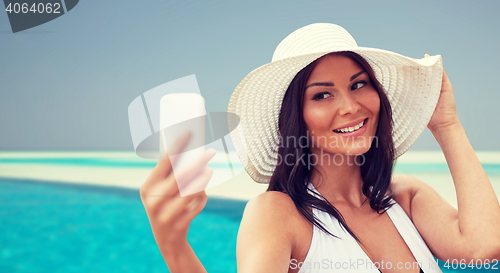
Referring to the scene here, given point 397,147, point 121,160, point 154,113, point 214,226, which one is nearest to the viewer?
point 154,113

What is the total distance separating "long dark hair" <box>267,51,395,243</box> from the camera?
3.78 feet

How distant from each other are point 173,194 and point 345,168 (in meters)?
0.93

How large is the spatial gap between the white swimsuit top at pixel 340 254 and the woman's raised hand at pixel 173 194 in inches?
21.4

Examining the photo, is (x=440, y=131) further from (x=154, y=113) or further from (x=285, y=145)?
(x=154, y=113)

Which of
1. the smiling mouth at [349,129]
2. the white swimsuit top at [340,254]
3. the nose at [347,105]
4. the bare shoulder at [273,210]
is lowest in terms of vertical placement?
the white swimsuit top at [340,254]

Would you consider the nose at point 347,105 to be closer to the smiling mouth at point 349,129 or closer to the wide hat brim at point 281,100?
the smiling mouth at point 349,129

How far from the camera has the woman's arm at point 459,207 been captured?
44.4 inches

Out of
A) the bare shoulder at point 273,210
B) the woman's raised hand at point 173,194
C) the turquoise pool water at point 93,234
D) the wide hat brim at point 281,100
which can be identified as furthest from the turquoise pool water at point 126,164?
the woman's raised hand at point 173,194

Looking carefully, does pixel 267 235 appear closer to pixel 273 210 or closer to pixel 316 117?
pixel 273 210

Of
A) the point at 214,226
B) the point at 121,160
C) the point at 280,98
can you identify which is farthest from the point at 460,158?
the point at 121,160

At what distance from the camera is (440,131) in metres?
1.28

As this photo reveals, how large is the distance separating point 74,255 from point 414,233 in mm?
Answer: 6314

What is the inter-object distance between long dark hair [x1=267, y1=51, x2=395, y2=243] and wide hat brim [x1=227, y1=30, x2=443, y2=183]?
7 cm

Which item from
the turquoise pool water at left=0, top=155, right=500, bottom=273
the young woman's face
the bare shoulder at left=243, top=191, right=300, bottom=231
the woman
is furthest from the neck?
the turquoise pool water at left=0, top=155, right=500, bottom=273
